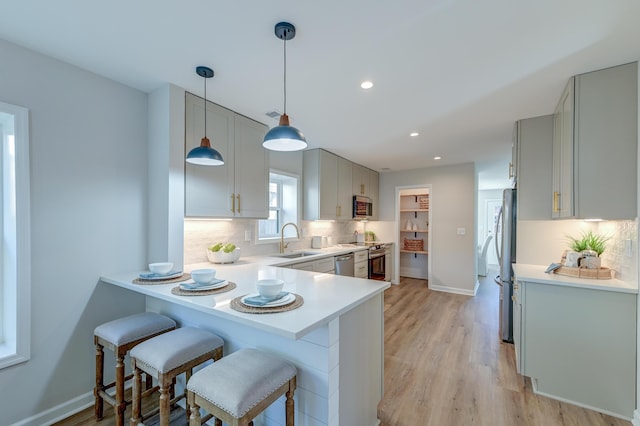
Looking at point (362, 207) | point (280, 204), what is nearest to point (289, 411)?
point (280, 204)

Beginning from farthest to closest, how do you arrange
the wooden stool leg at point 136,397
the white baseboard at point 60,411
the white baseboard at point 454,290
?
the white baseboard at point 454,290 < the white baseboard at point 60,411 < the wooden stool leg at point 136,397

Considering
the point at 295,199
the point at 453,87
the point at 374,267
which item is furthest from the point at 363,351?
the point at 374,267

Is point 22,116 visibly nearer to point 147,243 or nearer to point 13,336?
point 147,243

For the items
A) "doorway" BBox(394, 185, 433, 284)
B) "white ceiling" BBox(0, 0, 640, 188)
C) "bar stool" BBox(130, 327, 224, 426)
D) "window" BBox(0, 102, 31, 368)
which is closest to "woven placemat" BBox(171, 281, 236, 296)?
"bar stool" BBox(130, 327, 224, 426)

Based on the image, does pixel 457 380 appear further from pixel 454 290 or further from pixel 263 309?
pixel 454 290

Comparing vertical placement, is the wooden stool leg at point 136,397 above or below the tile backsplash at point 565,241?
below

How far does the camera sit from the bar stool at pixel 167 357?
4.71ft

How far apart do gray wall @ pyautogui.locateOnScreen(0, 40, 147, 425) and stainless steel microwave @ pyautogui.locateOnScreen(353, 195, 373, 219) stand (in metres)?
3.58

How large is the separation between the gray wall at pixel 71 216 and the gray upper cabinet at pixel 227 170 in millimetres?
451

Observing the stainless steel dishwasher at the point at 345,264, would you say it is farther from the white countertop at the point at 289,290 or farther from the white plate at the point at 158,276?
the white plate at the point at 158,276

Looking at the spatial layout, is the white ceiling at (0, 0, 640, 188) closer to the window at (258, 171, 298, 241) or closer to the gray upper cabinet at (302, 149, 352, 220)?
the window at (258, 171, 298, 241)

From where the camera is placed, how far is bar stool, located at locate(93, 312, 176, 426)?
1.68 meters

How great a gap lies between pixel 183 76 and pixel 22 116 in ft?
3.37

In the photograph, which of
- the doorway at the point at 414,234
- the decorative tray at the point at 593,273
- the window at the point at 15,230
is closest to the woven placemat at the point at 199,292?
the window at the point at 15,230
